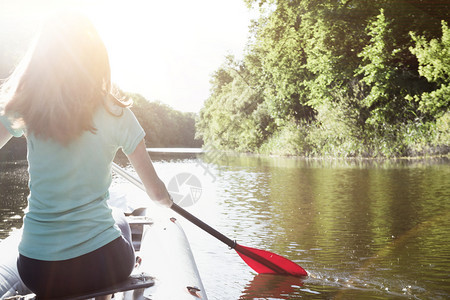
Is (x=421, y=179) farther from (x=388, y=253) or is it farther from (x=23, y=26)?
(x=23, y=26)

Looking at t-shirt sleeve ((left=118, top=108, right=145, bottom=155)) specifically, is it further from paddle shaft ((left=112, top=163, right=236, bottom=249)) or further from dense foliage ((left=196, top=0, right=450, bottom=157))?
dense foliage ((left=196, top=0, right=450, bottom=157))

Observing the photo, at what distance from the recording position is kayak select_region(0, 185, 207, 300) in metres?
2.00

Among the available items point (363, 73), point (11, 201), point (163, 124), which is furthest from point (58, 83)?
point (163, 124)

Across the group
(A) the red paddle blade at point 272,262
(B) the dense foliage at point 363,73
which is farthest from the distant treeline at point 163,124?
(A) the red paddle blade at point 272,262

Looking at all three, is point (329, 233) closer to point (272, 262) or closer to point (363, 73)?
point (272, 262)

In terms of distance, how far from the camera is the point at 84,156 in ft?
5.25

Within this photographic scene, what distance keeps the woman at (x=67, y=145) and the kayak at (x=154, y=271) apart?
14 centimetres

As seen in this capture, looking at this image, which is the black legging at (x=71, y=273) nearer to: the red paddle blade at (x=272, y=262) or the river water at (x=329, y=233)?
the river water at (x=329, y=233)

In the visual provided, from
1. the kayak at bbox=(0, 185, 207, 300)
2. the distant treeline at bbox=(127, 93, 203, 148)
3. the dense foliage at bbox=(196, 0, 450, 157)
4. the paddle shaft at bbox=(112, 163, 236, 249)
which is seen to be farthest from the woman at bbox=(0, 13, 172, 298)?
the distant treeline at bbox=(127, 93, 203, 148)

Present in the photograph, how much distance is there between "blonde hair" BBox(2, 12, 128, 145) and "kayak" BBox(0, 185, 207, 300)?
59cm

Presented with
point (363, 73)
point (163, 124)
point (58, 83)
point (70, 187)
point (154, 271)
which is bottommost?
point (154, 271)

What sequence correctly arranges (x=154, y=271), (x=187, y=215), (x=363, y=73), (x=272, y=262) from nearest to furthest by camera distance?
(x=154, y=271), (x=187, y=215), (x=272, y=262), (x=363, y=73)

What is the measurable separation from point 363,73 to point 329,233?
18.2 meters

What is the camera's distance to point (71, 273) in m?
1.64
